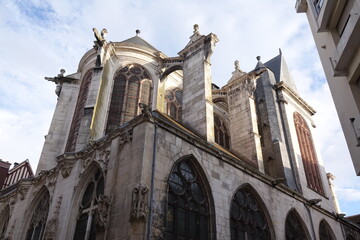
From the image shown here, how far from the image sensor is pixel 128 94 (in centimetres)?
1622

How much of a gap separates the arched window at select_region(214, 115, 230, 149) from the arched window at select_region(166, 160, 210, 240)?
838cm

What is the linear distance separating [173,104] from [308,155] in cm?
788

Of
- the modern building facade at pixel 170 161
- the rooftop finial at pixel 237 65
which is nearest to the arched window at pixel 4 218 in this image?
the modern building facade at pixel 170 161

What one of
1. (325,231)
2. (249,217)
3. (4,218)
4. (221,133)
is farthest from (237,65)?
(4,218)

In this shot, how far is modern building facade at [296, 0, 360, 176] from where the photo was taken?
282 inches

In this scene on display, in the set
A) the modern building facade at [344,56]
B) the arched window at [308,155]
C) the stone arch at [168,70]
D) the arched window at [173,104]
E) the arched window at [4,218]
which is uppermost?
the stone arch at [168,70]

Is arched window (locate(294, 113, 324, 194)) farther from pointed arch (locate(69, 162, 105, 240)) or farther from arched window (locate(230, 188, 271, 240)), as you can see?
pointed arch (locate(69, 162, 105, 240))

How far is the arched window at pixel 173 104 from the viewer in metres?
17.7

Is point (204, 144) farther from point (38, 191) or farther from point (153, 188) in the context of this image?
point (38, 191)

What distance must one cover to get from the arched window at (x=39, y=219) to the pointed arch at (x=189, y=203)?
16.4 ft

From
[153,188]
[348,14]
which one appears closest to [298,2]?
[348,14]

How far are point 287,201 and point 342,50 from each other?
23.5 ft

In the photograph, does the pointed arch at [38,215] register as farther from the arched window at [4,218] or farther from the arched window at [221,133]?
the arched window at [221,133]

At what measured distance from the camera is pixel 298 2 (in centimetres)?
1034
